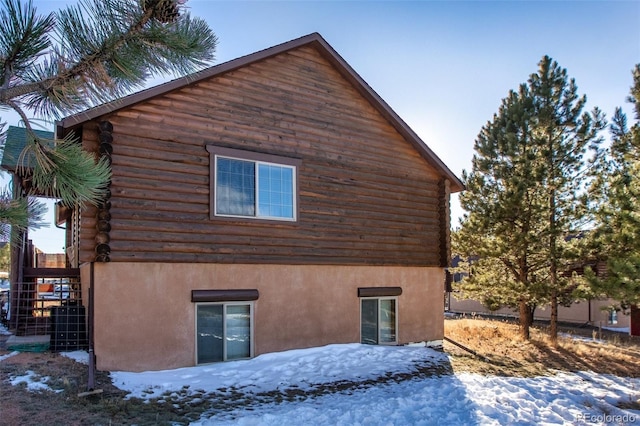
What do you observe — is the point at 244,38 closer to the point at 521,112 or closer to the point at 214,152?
the point at 214,152

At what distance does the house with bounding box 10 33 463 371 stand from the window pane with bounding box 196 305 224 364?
0.03 metres

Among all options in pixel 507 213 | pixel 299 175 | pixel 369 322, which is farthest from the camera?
pixel 507 213

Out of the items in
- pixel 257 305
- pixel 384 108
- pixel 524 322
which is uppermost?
pixel 384 108

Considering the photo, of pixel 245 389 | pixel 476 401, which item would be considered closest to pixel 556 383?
pixel 476 401

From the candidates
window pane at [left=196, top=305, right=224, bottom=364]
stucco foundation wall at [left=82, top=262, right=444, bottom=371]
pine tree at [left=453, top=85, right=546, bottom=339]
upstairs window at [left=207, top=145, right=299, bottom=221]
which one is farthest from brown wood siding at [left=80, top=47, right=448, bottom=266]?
pine tree at [left=453, top=85, right=546, bottom=339]

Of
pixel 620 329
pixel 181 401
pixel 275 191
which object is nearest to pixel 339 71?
pixel 275 191

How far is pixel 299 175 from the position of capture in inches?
455

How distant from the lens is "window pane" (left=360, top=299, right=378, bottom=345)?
12.6 metres

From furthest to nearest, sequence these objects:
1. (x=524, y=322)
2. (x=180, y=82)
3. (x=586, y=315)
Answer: (x=586, y=315), (x=524, y=322), (x=180, y=82)

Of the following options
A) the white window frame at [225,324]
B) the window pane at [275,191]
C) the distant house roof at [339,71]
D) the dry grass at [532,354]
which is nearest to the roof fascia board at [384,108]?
the distant house roof at [339,71]

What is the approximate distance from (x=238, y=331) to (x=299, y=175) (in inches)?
151

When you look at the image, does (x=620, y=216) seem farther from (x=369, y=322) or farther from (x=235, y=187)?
(x=235, y=187)

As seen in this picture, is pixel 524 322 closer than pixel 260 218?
No

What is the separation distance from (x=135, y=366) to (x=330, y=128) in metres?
7.08
